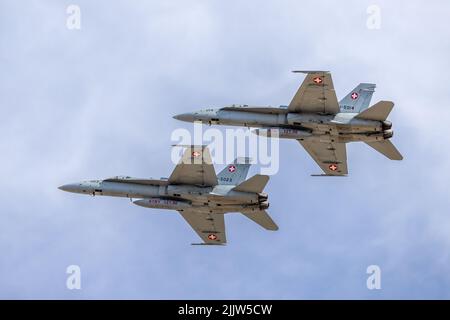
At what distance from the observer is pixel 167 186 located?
9050 centimetres

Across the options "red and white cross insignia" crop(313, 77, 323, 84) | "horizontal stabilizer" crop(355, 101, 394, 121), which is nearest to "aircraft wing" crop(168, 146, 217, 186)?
"red and white cross insignia" crop(313, 77, 323, 84)

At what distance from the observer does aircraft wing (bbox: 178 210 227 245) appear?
96.2 metres

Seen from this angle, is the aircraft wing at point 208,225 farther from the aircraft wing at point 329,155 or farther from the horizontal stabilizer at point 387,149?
the horizontal stabilizer at point 387,149

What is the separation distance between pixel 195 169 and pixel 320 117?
968 cm

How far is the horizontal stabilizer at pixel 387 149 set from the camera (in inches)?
3691

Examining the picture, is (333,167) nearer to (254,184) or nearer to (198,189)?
(254,184)

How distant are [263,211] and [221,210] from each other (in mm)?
3873

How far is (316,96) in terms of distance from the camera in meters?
90.4

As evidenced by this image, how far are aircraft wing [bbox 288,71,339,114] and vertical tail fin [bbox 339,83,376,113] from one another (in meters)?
3.05

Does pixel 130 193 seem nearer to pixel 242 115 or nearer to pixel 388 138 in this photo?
pixel 242 115

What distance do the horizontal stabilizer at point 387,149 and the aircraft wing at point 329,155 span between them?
123 inches

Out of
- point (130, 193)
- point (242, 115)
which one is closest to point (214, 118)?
point (242, 115)

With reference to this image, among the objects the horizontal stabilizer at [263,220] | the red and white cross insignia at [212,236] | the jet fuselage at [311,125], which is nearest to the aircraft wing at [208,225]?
the red and white cross insignia at [212,236]

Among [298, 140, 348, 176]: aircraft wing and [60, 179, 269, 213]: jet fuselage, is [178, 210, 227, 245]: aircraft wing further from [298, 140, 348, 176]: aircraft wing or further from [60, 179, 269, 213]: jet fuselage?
[298, 140, 348, 176]: aircraft wing
